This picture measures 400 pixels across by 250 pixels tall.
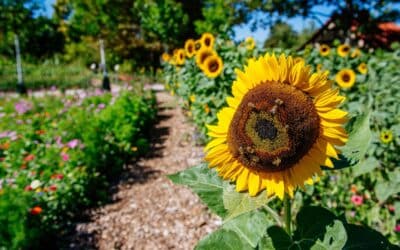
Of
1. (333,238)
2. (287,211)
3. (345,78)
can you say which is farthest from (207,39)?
(333,238)

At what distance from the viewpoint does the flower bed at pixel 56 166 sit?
8.92 ft

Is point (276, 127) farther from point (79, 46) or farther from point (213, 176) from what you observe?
point (79, 46)

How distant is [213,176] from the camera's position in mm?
1118

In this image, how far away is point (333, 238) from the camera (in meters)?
0.92

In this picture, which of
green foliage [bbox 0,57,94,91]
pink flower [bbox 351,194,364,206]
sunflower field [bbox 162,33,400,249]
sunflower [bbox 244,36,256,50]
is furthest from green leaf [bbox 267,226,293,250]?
green foliage [bbox 0,57,94,91]

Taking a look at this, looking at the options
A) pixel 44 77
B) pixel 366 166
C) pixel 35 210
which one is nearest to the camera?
pixel 366 166

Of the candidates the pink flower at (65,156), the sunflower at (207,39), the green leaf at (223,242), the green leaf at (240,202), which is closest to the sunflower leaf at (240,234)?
the green leaf at (223,242)

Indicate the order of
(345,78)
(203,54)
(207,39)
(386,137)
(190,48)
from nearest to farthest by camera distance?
(386,137), (203,54), (345,78), (207,39), (190,48)

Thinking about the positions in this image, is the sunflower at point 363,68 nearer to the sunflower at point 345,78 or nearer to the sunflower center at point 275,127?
the sunflower at point 345,78

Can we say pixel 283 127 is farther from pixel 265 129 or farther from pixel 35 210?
pixel 35 210

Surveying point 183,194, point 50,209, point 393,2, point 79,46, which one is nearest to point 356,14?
point 393,2

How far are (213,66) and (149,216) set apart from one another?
1.66 m

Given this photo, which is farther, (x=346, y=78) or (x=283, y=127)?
(x=346, y=78)

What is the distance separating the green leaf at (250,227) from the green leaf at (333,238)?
19 cm
